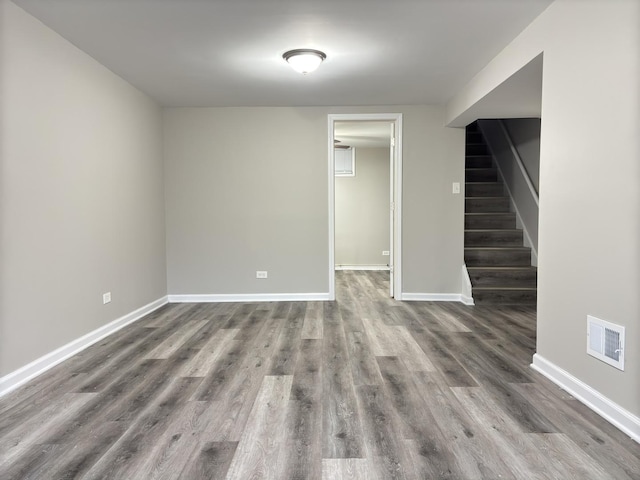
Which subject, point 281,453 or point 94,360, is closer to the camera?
point 281,453

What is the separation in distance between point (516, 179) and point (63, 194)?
17.5 feet

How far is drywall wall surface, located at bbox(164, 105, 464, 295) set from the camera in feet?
15.5

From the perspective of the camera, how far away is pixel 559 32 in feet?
7.61

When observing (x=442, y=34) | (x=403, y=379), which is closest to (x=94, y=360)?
(x=403, y=379)

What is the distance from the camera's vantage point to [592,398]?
2035mm

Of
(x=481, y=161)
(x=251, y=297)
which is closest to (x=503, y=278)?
(x=481, y=161)

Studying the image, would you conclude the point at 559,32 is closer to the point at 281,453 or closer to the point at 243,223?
the point at 281,453

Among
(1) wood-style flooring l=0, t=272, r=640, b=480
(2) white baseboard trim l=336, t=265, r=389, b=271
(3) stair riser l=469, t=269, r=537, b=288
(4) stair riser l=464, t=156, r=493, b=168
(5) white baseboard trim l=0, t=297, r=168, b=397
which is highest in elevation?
(4) stair riser l=464, t=156, r=493, b=168

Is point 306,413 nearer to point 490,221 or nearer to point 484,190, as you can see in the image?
point 490,221

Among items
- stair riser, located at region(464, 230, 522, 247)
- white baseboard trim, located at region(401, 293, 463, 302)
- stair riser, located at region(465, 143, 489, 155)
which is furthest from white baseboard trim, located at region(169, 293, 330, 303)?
stair riser, located at region(465, 143, 489, 155)

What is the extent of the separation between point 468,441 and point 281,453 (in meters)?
0.85

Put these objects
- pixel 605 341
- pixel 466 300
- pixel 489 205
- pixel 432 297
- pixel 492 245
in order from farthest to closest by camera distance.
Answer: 1. pixel 489 205
2. pixel 492 245
3. pixel 432 297
4. pixel 466 300
5. pixel 605 341

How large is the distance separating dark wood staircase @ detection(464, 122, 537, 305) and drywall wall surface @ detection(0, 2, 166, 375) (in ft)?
12.8

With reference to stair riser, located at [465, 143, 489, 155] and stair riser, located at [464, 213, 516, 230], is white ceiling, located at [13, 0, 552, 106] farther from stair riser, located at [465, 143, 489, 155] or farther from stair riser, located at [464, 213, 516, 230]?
stair riser, located at [465, 143, 489, 155]
